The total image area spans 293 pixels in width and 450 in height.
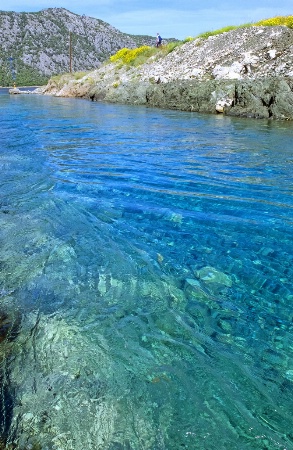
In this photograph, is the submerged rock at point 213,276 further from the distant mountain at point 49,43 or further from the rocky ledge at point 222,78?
the distant mountain at point 49,43

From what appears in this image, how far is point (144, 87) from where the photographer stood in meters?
25.6

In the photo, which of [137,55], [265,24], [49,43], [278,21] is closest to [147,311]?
[278,21]

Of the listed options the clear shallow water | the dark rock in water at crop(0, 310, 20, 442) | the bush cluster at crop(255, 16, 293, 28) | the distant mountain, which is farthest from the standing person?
the distant mountain

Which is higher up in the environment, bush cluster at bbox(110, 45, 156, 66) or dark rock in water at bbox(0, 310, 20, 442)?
bush cluster at bbox(110, 45, 156, 66)

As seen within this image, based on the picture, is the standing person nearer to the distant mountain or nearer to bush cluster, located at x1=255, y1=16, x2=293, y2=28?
bush cluster, located at x1=255, y1=16, x2=293, y2=28

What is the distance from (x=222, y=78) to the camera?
21.3 metres

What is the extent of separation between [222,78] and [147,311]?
70.2 feet

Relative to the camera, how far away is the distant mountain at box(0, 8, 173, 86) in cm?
11181

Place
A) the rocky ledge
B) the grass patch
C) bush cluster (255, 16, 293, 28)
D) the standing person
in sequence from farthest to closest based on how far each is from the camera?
the standing person < the grass patch < bush cluster (255, 16, 293, 28) < the rocky ledge

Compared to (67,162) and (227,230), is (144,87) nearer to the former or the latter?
(67,162)

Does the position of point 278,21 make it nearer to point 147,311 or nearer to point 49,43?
point 147,311

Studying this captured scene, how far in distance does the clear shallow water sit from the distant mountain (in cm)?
10371

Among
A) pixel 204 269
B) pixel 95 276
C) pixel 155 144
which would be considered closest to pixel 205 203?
pixel 204 269

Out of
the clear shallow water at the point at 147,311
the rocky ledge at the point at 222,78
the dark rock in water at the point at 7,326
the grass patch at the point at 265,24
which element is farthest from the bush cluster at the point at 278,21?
the dark rock in water at the point at 7,326
